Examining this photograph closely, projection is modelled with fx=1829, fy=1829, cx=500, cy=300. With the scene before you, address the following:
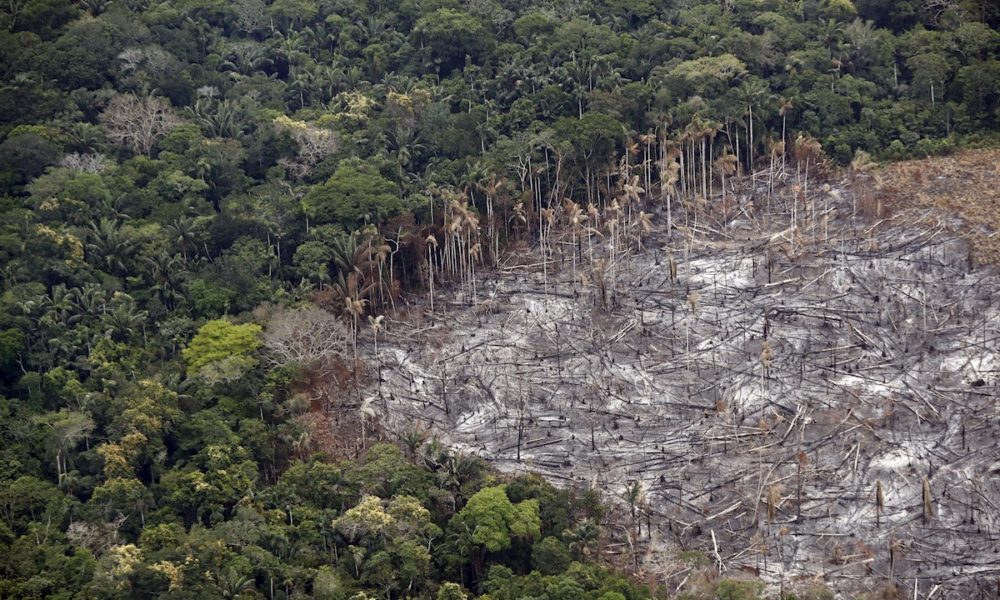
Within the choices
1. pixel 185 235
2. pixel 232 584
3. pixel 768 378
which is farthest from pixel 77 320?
pixel 768 378

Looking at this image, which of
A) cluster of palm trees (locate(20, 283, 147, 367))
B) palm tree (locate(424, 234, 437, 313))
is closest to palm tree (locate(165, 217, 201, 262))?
cluster of palm trees (locate(20, 283, 147, 367))

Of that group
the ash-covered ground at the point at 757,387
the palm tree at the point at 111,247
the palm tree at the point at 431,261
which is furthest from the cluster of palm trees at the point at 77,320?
the palm tree at the point at 431,261

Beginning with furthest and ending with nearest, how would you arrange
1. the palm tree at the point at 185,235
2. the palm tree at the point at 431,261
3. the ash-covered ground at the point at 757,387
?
the palm tree at the point at 185,235, the palm tree at the point at 431,261, the ash-covered ground at the point at 757,387

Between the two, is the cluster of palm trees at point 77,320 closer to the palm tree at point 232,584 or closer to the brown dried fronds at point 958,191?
the palm tree at point 232,584

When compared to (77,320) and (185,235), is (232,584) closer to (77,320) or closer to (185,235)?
(77,320)

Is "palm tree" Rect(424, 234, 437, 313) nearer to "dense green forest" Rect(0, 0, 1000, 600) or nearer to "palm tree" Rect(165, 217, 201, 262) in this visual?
"dense green forest" Rect(0, 0, 1000, 600)

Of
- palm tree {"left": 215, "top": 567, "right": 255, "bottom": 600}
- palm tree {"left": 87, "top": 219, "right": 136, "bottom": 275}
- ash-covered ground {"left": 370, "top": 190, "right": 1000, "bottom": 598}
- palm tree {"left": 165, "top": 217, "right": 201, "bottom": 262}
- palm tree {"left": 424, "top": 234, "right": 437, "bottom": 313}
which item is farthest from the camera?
palm tree {"left": 165, "top": 217, "right": 201, "bottom": 262}
